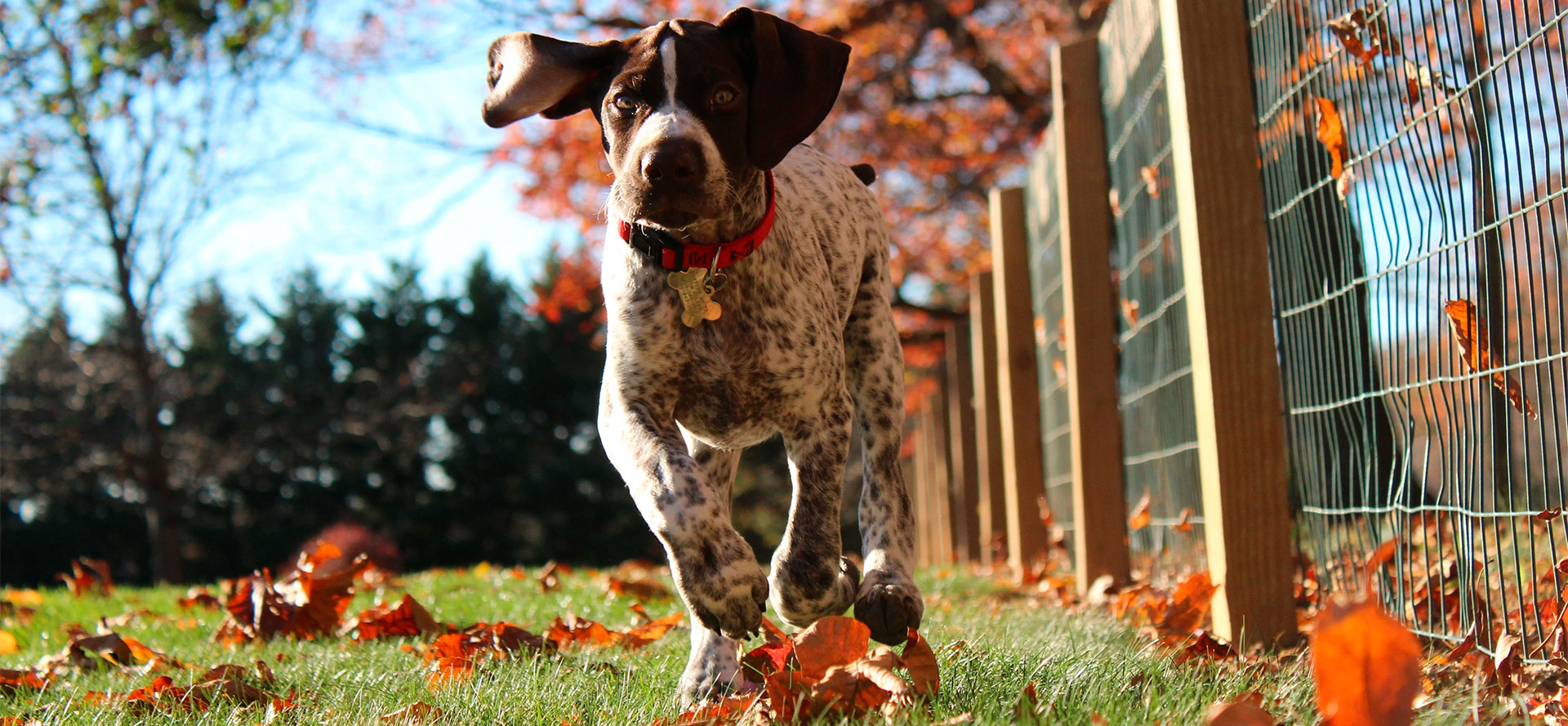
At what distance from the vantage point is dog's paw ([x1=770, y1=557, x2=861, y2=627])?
2.51 metres

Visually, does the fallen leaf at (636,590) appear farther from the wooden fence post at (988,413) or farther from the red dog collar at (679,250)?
the wooden fence post at (988,413)

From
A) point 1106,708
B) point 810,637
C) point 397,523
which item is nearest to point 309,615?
point 810,637

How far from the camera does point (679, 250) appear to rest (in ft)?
8.59

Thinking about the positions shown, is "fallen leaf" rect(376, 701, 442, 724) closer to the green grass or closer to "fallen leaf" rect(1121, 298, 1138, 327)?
the green grass

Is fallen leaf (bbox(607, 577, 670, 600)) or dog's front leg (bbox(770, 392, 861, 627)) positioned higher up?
dog's front leg (bbox(770, 392, 861, 627))

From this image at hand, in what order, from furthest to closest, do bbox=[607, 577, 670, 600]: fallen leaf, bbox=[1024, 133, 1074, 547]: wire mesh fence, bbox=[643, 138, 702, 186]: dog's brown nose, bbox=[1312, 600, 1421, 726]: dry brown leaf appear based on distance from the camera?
bbox=[1024, 133, 1074, 547]: wire mesh fence → bbox=[607, 577, 670, 600]: fallen leaf → bbox=[643, 138, 702, 186]: dog's brown nose → bbox=[1312, 600, 1421, 726]: dry brown leaf

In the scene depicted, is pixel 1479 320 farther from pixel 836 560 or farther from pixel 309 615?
pixel 309 615

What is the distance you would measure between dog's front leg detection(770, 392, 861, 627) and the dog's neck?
1.44 ft

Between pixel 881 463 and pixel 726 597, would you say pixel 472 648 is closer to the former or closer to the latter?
pixel 726 597

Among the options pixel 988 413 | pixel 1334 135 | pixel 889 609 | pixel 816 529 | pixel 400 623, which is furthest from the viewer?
pixel 988 413

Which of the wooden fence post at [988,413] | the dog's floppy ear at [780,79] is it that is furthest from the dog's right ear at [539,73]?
the wooden fence post at [988,413]

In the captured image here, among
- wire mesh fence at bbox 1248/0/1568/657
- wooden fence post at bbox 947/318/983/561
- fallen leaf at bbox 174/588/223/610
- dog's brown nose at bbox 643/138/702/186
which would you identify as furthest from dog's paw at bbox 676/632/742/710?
wooden fence post at bbox 947/318/983/561

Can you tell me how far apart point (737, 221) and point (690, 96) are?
31cm

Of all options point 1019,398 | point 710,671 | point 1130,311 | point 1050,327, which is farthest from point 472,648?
point 1050,327
